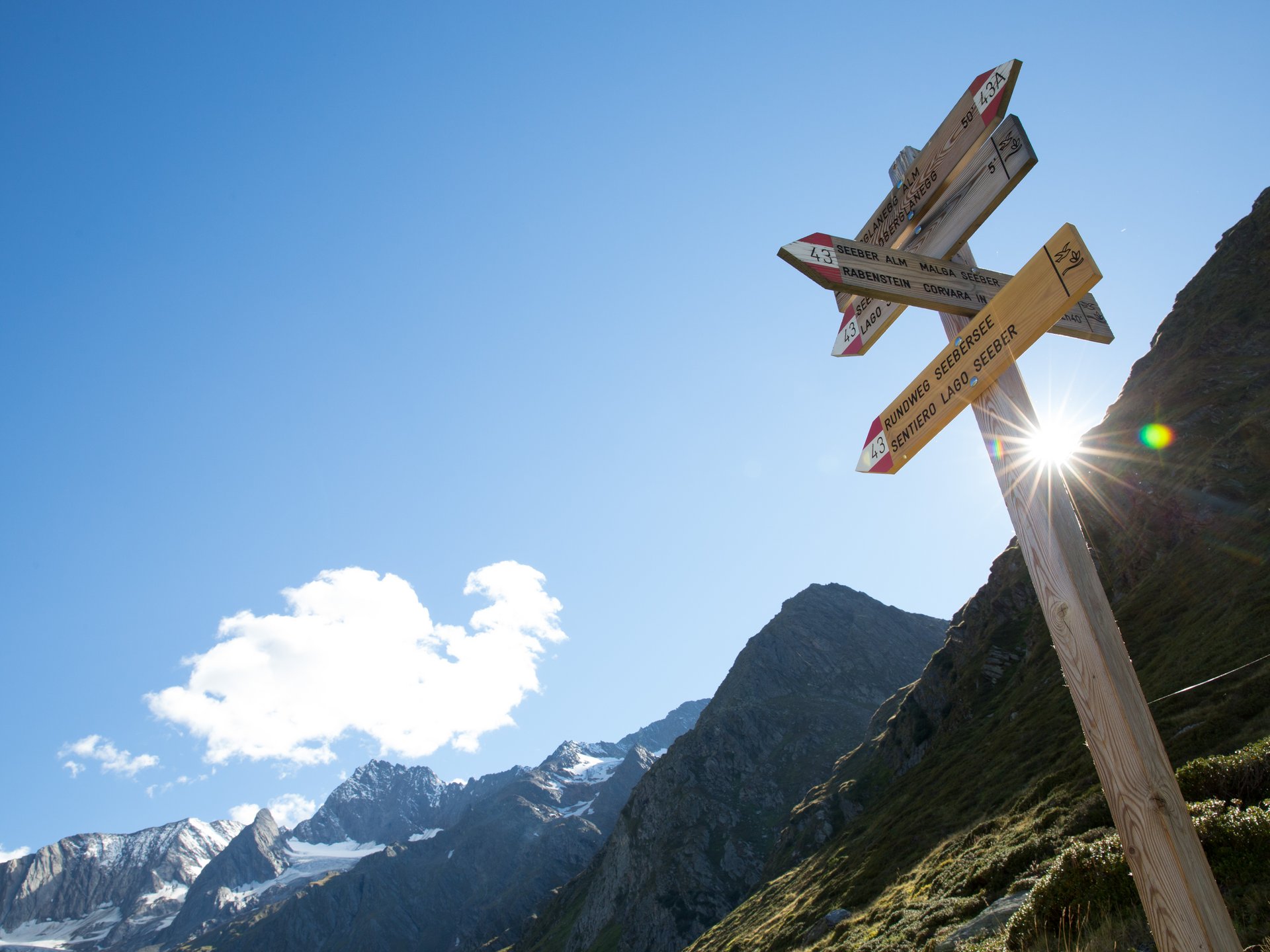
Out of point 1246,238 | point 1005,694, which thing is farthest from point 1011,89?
point 1246,238

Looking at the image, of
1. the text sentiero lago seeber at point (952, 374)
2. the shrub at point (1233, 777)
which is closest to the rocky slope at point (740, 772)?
the shrub at point (1233, 777)

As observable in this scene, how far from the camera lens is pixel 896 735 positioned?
75.1m

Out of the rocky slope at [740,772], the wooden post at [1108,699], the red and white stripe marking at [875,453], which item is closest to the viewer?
the wooden post at [1108,699]

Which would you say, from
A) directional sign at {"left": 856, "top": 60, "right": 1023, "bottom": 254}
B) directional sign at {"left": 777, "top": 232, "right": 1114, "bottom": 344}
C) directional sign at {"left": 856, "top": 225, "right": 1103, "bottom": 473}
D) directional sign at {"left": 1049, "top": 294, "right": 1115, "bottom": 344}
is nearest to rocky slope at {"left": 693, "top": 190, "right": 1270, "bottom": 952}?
directional sign at {"left": 1049, "top": 294, "right": 1115, "bottom": 344}

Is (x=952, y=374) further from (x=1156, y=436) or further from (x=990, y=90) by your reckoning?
(x=1156, y=436)

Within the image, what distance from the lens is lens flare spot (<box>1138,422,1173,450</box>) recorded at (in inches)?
2243

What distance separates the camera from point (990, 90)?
16.6ft

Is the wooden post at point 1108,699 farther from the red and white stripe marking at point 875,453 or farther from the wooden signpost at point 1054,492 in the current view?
the red and white stripe marking at point 875,453

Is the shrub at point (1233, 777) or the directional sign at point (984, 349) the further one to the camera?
the shrub at point (1233, 777)

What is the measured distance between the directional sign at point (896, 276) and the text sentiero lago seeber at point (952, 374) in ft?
1.59

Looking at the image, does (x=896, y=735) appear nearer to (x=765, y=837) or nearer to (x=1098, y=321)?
(x=765, y=837)

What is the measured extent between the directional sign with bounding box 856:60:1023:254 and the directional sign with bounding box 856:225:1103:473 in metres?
1.12

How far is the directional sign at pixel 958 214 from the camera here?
505cm

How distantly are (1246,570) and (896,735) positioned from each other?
4405cm
